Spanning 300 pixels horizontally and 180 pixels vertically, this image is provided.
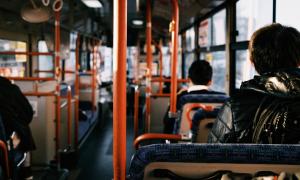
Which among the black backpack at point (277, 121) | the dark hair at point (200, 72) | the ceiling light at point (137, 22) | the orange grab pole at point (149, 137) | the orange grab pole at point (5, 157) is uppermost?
the ceiling light at point (137, 22)

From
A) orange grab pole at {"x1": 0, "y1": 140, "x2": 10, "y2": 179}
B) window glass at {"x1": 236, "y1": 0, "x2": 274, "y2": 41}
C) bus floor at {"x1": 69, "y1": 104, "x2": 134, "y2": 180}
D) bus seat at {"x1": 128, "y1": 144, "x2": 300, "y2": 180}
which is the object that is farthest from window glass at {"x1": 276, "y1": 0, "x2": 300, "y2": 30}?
bus floor at {"x1": 69, "y1": 104, "x2": 134, "y2": 180}

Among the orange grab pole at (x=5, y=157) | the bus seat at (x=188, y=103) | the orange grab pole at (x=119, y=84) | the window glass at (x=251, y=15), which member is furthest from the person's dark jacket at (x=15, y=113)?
the orange grab pole at (x=119, y=84)

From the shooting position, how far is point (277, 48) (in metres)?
1.68

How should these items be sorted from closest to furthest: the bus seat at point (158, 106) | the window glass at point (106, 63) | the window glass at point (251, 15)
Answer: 1. the window glass at point (251, 15)
2. the bus seat at point (158, 106)
3. the window glass at point (106, 63)

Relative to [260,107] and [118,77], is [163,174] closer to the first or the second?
[118,77]

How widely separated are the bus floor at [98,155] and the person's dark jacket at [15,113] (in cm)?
121

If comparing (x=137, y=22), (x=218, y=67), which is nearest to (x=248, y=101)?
(x=218, y=67)

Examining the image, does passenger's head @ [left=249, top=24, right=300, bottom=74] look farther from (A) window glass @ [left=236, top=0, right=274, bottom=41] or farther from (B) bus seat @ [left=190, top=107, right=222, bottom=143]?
(A) window glass @ [left=236, top=0, right=274, bottom=41]

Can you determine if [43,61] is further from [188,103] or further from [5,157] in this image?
[188,103]

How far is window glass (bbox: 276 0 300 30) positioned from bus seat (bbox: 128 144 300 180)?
1.76 metres

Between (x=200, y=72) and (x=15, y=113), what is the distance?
1794mm

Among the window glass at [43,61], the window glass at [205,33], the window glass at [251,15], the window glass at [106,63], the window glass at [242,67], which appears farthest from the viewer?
the window glass at [106,63]

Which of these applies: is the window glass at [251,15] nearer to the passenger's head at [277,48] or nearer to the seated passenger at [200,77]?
the seated passenger at [200,77]

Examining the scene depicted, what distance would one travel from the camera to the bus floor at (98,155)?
474 cm
